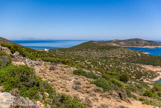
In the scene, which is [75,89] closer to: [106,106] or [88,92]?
[88,92]

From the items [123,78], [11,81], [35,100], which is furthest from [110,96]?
[123,78]

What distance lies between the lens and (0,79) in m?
5.35

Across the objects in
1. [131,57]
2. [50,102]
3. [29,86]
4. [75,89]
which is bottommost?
[131,57]

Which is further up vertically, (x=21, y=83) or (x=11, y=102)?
(x=21, y=83)

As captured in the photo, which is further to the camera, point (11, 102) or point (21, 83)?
point (21, 83)

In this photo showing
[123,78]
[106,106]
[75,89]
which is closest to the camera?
[106,106]

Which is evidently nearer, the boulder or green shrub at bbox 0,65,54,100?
the boulder

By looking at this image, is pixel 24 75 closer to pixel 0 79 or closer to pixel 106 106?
pixel 0 79

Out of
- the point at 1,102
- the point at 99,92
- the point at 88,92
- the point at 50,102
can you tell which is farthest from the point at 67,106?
the point at 99,92

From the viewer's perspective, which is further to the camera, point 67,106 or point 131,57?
point 131,57

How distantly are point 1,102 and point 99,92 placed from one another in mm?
6804

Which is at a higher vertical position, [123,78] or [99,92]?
[99,92]

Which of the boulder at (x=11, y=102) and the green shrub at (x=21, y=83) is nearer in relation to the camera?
the boulder at (x=11, y=102)

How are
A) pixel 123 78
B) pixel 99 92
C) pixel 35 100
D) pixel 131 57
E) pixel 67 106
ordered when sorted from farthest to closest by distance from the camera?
pixel 131 57 < pixel 123 78 < pixel 99 92 < pixel 67 106 < pixel 35 100
